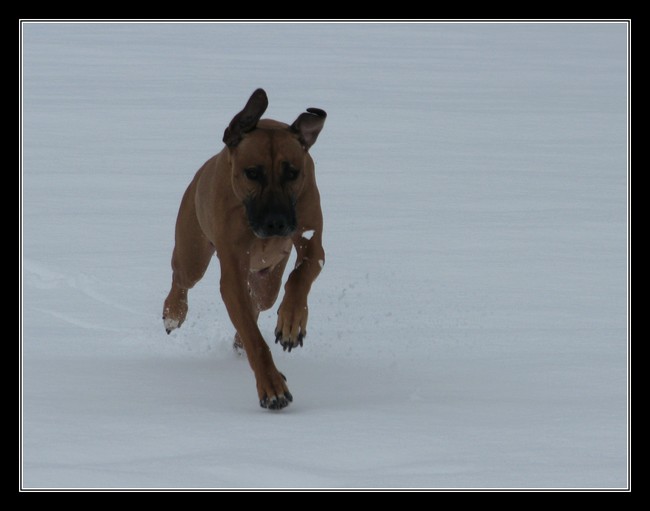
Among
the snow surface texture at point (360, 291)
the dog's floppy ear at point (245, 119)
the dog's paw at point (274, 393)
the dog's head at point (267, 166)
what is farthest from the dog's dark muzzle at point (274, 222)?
the snow surface texture at point (360, 291)

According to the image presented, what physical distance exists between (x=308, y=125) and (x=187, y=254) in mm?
1148

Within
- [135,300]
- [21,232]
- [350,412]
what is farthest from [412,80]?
[350,412]

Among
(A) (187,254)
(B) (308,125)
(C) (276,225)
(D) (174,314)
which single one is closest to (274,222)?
(C) (276,225)

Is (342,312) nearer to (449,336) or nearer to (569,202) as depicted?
(449,336)

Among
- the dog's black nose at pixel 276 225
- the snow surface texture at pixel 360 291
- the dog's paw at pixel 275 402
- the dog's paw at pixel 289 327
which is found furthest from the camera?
the dog's paw at pixel 289 327

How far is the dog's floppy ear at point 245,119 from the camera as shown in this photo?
18.1 ft

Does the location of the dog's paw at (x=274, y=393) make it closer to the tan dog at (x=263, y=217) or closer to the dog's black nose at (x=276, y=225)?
the tan dog at (x=263, y=217)

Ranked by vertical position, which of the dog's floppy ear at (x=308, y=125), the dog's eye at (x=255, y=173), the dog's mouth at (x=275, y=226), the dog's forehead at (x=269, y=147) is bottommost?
Answer: the dog's mouth at (x=275, y=226)

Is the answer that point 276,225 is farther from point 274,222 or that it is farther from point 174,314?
point 174,314

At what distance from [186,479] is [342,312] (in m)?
3.32

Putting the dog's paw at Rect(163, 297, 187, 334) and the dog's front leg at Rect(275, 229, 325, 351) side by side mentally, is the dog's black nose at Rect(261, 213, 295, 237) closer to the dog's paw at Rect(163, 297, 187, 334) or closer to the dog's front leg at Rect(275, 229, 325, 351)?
Answer: the dog's front leg at Rect(275, 229, 325, 351)

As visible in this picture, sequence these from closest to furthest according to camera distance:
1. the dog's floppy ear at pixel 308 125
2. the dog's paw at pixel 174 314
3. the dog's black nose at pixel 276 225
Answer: the dog's black nose at pixel 276 225 < the dog's floppy ear at pixel 308 125 < the dog's paw at pixel 174 314

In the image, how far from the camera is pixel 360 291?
25.3ft

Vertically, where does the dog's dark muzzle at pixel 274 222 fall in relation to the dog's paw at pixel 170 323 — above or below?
above
